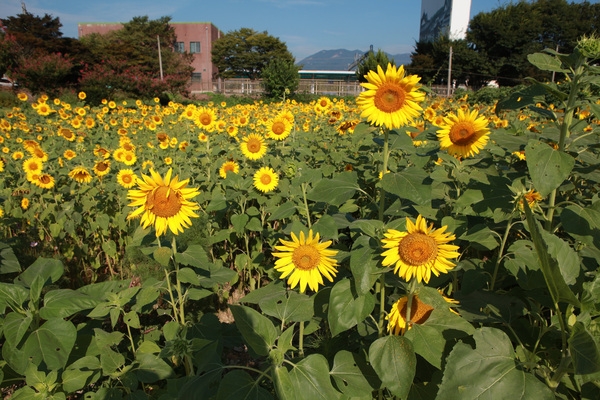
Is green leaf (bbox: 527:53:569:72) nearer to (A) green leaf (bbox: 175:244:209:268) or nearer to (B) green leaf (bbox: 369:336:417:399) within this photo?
(B) green leaf (bbox: 369:336:417:399)

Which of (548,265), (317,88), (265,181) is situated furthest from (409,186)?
(317,88)

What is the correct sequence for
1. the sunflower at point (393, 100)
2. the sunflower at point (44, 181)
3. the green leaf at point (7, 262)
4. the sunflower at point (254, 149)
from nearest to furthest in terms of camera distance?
1. the sunflower at point (393, 100)
2. the green leaf at point (7, 262)
3. the sunflower at point (44, 181)
4. the sunflower at point (254, 149)

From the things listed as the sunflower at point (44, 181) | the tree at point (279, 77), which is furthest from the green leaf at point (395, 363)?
the tree at point (279, 77)

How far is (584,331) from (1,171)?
5624mm

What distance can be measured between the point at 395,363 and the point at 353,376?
8.3 inches

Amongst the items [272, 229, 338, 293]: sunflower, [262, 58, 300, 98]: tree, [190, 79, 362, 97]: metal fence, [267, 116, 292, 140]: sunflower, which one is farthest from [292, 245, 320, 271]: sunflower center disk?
[190, 79, 362, 97]: metal fence

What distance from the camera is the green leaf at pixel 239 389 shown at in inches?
45.8

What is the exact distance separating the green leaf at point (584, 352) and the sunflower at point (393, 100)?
951mm

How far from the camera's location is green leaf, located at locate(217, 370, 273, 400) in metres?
1.16

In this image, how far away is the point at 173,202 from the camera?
5.69ft

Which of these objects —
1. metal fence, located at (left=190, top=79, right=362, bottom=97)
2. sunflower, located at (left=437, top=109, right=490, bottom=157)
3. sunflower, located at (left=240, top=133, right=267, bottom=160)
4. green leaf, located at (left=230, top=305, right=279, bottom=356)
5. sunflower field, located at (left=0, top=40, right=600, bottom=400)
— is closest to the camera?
sunflower field, located at (left=0, top=40, right=600, bottom=400)

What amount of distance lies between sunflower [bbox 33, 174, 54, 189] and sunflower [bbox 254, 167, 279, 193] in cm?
221

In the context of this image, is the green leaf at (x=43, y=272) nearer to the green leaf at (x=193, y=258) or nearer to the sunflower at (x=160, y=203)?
the sunflower at (x=160, y=203)

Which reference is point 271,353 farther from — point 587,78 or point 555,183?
point 587,78
